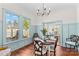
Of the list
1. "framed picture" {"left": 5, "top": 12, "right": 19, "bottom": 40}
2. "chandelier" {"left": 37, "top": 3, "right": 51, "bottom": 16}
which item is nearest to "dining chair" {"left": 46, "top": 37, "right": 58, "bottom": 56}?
"chandelier" {"left": 37, "top": 3, "right": 51, "bottom": 16}

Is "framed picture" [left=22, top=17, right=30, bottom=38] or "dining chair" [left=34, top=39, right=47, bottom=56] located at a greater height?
"framed picture" [left=22, top=17, right=30, bottom=38]

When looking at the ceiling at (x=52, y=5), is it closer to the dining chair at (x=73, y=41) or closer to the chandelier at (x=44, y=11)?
the chandelier at (x=44, y=11)

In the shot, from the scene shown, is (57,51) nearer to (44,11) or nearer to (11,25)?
(44,11)

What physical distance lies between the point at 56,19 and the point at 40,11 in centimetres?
37

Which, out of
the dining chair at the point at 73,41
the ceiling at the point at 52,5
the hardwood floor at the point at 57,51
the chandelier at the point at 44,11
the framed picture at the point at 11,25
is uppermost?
the ceiling at the point at 52,5

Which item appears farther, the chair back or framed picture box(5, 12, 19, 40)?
the chair back

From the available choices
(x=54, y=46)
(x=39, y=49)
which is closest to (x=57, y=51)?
(x=54, y=46)

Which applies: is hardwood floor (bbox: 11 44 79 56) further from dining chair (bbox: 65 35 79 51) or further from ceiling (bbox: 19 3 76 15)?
ceiling (bbox: 19 3 76 15)

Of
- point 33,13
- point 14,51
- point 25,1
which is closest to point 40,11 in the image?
point 33,13

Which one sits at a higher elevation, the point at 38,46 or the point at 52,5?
the point at 52,5

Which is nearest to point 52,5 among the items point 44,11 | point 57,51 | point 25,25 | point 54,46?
point 44,11

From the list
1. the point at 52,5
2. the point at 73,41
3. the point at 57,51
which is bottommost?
the point at 57,51

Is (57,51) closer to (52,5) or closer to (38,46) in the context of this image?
(38,46)

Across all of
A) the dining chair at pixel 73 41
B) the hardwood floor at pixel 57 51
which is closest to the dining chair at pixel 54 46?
the hardwood floor at pixel 57 51
